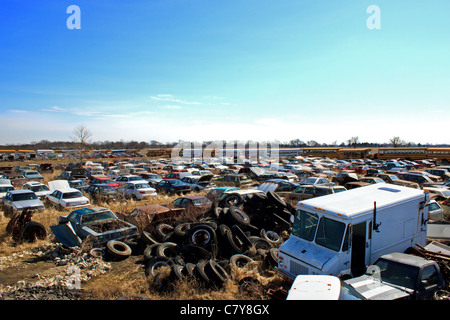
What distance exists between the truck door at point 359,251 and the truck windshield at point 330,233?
47 cm

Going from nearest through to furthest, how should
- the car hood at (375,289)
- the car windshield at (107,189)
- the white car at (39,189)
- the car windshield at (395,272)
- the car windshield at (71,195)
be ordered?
the car hood at (375,289), the car windshield at (395,272), the car windshield at (71,195), the white car at (39,189), the car windshield at (107,189)

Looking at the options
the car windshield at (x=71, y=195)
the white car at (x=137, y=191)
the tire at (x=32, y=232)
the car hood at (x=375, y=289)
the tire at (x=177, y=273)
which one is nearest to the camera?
the car hood at (x=375, y=289)

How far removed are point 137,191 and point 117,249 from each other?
959 centimetres

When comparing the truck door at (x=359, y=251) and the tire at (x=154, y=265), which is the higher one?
the truck door at (x=359, y=251)

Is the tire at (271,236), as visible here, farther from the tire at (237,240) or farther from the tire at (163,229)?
the tire at (163,229)

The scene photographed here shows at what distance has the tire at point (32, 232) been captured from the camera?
10.6m

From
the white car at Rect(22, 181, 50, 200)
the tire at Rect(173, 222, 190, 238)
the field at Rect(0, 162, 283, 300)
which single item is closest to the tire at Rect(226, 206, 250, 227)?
the tire at Rect(173, 222, 190, 238)

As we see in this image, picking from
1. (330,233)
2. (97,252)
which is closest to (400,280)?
(330,233)

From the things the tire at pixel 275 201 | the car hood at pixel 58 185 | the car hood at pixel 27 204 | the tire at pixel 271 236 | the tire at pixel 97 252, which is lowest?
the tire at pixel 97 252

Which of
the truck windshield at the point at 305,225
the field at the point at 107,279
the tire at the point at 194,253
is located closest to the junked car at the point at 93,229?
the field at the point at 107,279

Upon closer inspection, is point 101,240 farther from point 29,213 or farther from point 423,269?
point 423,269

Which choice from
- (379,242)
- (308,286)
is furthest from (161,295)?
(379,242)

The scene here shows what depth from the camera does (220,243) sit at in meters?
8.97
